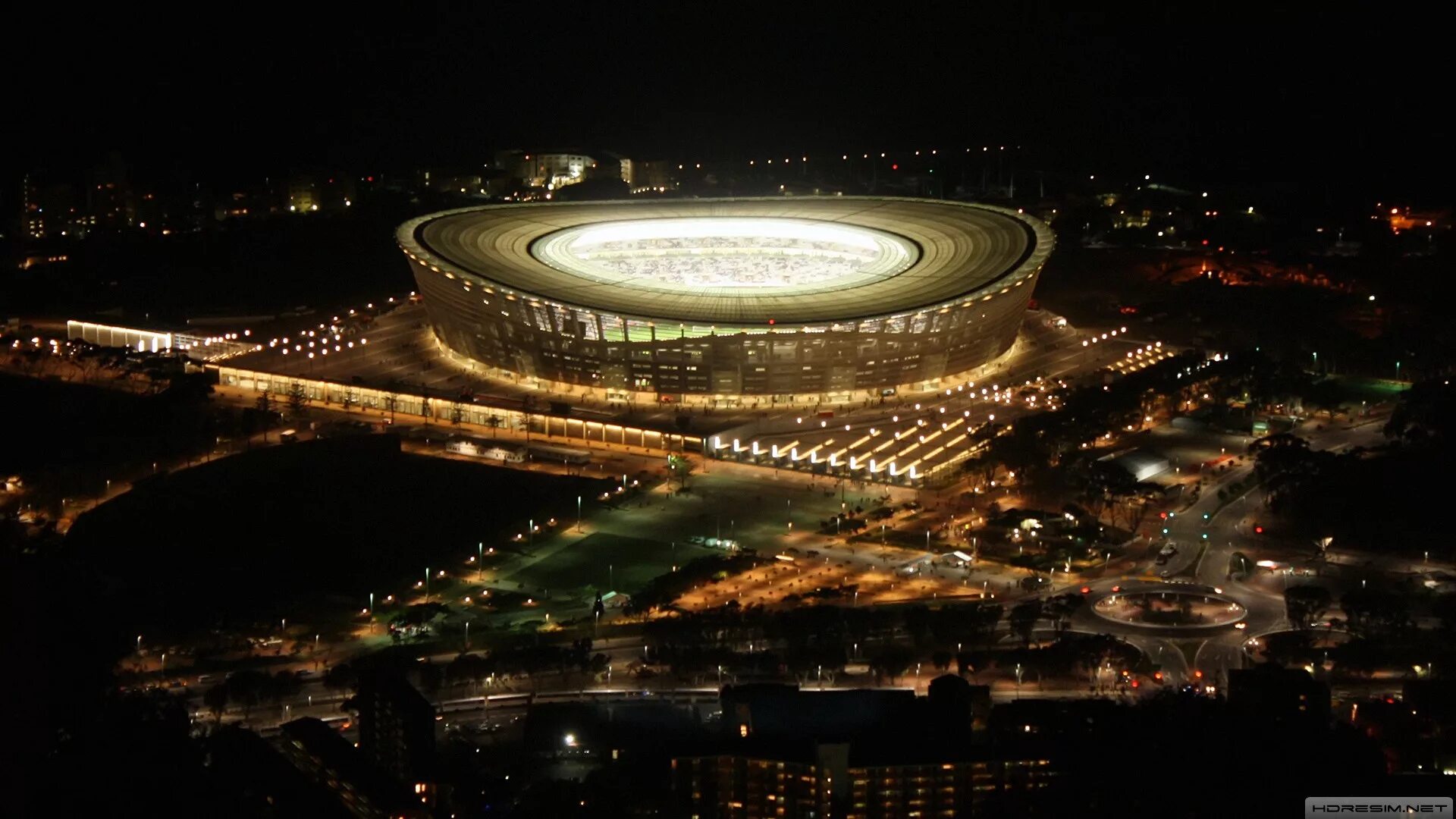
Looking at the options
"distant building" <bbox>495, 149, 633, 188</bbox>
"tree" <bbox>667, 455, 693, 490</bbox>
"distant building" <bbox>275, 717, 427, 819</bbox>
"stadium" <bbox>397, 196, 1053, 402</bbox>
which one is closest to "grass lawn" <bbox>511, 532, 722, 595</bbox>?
"tree" <bbox>667, 455, 693, 490</bbox>

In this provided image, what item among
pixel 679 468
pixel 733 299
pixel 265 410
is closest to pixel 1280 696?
pixel 679 468

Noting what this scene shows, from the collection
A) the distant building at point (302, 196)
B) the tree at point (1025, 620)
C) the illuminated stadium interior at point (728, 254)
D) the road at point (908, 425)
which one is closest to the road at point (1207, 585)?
the tree at point (1025, 620)

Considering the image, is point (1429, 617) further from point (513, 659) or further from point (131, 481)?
point (131, 481)

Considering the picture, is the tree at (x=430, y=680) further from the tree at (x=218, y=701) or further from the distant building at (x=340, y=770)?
the distant building at (x=340, y=770)

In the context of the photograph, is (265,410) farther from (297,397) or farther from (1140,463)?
(1140,463)

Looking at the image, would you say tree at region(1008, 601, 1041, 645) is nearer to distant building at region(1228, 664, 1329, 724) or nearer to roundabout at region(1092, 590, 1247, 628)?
roundabout at region(1092, 590, 1247, 628)
